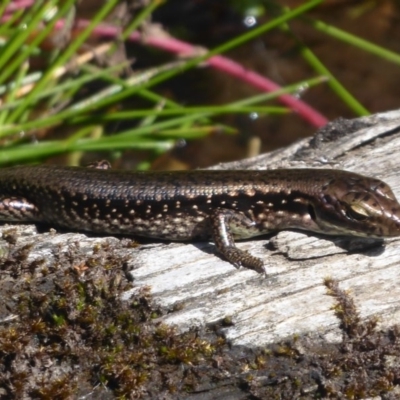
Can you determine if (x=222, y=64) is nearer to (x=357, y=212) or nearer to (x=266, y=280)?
(x=357, y=212)

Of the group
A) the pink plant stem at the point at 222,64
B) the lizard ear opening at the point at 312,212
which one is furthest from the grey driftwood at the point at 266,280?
the pink plant stem at the point at 222,64

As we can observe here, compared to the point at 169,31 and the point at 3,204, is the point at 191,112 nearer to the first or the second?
the point at 3,204

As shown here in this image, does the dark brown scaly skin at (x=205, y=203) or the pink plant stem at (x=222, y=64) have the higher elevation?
the pink plant stem at (x=222, y=64)

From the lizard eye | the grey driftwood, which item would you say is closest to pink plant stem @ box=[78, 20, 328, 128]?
the grey driftwood

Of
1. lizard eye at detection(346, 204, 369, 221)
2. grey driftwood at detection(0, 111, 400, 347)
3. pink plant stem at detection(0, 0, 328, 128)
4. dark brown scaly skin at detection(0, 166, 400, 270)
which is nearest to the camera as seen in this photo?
grey driftwood at detection(0, 111, 400, 347)

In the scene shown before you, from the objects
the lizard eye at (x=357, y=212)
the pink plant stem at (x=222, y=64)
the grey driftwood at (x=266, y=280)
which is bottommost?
the grey driftwood at (x=266, y=280)

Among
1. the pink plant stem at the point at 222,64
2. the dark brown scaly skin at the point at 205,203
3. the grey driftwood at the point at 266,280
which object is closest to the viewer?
the grey driftwood at the point at 266,280

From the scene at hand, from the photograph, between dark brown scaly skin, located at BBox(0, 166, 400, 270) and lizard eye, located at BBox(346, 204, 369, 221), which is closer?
lizard eye, located at BBox(346, 204, 369, 221)

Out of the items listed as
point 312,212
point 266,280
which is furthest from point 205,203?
point 266,280

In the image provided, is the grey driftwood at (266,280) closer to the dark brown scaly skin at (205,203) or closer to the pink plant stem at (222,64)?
the dark brown scaly skin at (205,203)

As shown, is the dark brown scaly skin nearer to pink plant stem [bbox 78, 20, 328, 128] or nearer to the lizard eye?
the lizard eye
